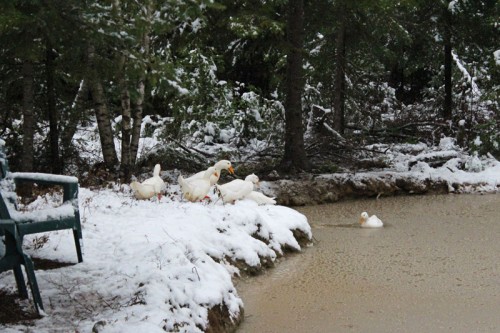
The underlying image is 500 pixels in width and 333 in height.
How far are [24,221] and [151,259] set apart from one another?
3.70 feet

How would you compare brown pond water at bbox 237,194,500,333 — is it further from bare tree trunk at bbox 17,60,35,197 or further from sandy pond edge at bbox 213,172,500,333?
bare tree trunk at bbox 17,60,35,197

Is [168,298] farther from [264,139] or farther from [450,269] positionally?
[264,139]

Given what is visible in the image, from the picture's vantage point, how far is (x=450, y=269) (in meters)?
6.50

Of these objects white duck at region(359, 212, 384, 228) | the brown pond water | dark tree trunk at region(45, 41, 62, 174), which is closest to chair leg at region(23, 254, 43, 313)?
the brown pond water

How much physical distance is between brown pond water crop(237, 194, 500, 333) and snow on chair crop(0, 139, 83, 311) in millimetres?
1611

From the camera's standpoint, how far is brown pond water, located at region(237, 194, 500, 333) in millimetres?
4840

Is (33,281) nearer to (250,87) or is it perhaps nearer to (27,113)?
(27,113)

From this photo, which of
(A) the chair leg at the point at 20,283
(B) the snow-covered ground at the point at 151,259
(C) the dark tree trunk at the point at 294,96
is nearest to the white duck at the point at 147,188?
(B) the snow-covered ground at the point at 151,259

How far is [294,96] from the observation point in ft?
43.8

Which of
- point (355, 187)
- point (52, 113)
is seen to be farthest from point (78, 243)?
point (355, 187)

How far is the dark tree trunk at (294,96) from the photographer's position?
13.3 m

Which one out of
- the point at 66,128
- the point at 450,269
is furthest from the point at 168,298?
the point at 66,128

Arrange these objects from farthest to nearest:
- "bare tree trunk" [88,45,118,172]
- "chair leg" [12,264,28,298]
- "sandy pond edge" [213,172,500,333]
→ "sandy pond edge" [213,172,500,333]
"bare tree trunk" [88,45,118,172]
"chair leg" [12,264,28,298]

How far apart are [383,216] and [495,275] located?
4.19 meters
